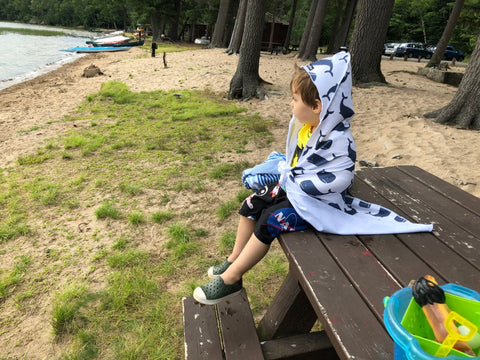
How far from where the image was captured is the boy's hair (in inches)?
74.6

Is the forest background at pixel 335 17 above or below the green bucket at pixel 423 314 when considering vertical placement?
above

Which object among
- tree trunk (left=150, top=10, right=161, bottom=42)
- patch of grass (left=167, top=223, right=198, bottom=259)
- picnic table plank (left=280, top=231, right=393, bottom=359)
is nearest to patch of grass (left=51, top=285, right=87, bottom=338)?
patch of grass (left=167, top=223, right=198, bottom=259)

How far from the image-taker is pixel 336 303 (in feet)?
4.29

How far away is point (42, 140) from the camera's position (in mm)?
6277

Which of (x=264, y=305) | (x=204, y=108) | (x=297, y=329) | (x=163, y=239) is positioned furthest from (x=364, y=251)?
(x=204, y=108)

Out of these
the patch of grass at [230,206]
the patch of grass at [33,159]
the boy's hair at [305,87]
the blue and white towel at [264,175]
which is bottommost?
the patch of grass at [33,159]

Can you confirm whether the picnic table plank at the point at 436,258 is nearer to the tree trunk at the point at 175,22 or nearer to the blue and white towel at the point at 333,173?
the blue and white towel at the point at 333,173

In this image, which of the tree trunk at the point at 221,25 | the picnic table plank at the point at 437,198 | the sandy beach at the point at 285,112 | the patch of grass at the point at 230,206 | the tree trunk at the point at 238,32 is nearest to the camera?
the picnic table plank at the point at 437,198

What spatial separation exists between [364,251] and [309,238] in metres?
0.27

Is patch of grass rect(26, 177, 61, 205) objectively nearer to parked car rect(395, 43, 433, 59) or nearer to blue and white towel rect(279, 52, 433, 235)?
blue and white towel rect(279, 52, 433, 235)

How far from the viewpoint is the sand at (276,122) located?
8.91 feet

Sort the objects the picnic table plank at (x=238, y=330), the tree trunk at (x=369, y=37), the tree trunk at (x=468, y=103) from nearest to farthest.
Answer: the picnic table plank at (x=238, y=330) → the tree trunk at (x=468, y=103) → the tree trunk at (x=369, y=37)

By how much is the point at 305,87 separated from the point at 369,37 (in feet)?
28.0

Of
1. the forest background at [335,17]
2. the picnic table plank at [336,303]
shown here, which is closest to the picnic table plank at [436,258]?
the picnic table plank at [336,303]
